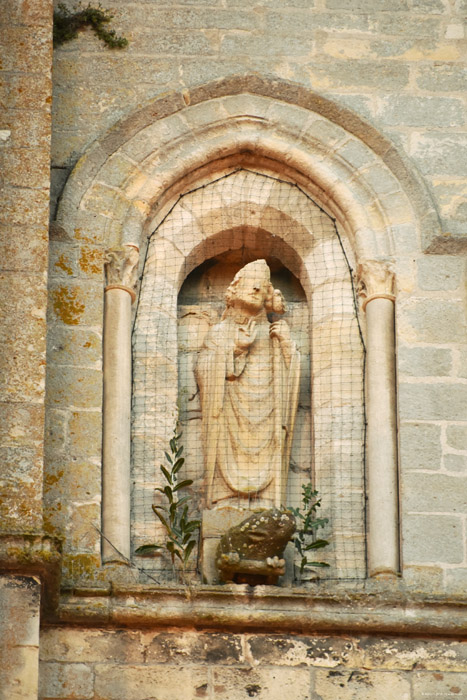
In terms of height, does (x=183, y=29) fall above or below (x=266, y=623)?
above

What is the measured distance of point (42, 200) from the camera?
8688 millimetres

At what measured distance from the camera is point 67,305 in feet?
30.0

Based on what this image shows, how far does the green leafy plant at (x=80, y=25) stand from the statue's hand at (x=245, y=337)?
1.74 metres

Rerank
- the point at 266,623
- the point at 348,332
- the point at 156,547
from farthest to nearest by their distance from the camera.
A: 1. the point at 348,332
2. the point at 156,547
3. the point at 266,623

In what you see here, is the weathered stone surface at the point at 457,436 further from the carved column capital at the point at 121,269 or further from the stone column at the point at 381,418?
the carved column capital at the point at 121,269

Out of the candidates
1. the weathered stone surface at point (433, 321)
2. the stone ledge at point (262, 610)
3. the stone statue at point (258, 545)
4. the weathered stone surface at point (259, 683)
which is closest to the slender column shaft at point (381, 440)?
the weathered stone surface at point (433, 321)

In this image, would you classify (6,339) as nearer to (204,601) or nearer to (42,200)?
(42,200)

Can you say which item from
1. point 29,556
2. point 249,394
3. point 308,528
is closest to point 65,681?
point 29,556

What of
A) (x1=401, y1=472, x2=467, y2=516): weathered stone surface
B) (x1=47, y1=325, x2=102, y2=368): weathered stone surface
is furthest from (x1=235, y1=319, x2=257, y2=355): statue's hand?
(x1=401, y1=472, x2=467, y2=516): weathered stone surface

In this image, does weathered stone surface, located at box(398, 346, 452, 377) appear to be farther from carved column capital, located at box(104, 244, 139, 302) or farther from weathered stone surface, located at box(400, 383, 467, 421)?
carved column capital, located at box(104, 244, 139, 302)

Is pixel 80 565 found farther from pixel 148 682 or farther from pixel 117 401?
pixel 117 401

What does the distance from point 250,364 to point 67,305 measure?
104 centimetres

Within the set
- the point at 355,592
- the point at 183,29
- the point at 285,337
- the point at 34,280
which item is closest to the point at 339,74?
the point at 183,29

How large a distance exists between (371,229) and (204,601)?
7.68 feet
